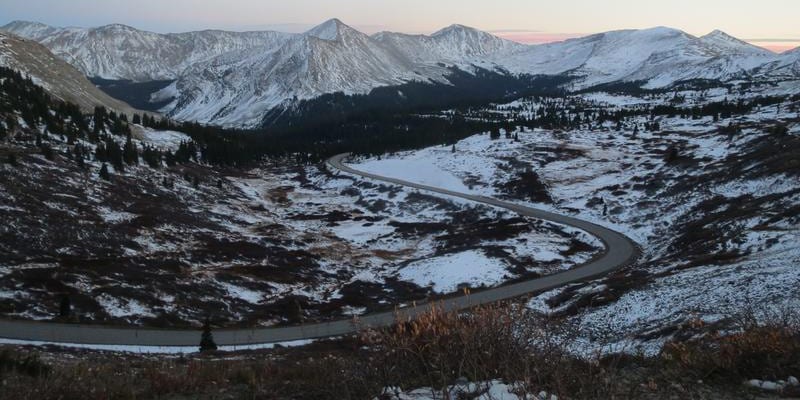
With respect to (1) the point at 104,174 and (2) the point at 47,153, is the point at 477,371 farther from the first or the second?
(2) the point at 47,153

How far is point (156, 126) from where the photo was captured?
188 m

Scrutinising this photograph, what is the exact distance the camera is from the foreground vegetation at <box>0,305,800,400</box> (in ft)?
22.1

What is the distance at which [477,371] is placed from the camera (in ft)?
22.9

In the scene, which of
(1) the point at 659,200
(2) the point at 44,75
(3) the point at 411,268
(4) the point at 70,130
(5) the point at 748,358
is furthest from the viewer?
(2) the point at 44,75

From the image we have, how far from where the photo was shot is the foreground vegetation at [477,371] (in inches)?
265

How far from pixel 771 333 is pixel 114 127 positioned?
167123mm

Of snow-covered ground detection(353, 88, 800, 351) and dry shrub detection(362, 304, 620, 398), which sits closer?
dry shrub detection(362, 304, 620, 398)

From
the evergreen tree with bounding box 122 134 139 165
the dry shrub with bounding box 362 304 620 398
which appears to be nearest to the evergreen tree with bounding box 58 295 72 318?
the dry shrub with bounding box 362 304 620 398

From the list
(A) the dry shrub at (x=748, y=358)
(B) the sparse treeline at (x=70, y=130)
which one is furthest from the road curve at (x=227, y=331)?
(B) the sparse treeline at (x=70, y=130)

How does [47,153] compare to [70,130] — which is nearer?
[47,153]

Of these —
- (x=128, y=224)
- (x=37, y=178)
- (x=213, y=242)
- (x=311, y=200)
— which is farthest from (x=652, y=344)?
(x=311, y=200)

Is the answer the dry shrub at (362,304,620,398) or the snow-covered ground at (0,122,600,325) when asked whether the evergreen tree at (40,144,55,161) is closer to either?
the snow-covered ground at (0,122,600,325)

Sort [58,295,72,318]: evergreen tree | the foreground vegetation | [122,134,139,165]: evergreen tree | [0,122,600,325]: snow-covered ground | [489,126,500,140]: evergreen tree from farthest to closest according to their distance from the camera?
[489,126,500,140]: evergreen tree, [122,134,139,165]: evergreen tree, [0,122,600,325]: snow-covered ground, [58,295,72,318]: evergreen tree, the foreground vegetation

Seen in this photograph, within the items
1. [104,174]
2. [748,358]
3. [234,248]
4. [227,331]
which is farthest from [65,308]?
[104,174]
